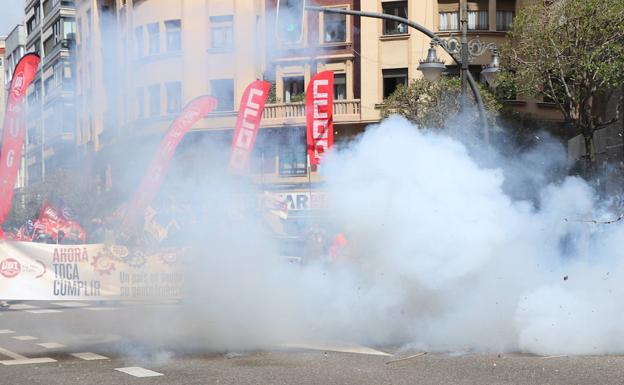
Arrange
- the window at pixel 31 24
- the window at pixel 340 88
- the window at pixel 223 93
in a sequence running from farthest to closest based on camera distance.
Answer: the window at pixel 340 88
the window at pixel 31 24
the window at pixel 223 93

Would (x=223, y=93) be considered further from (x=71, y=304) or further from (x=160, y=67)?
(x=71, y=304)

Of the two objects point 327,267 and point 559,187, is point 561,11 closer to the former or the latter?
point 559,187

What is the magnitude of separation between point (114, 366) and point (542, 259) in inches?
191

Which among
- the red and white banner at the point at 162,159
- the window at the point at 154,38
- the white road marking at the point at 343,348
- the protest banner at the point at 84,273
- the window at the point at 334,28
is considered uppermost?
the window at the point at 334,28

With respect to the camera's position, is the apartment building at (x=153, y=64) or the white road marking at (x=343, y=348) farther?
the apartment building at (x=153, y=64)

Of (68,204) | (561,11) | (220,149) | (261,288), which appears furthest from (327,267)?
(561,11)

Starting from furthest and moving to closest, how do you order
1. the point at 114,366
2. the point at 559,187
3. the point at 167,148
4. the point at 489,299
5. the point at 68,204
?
1. the point at 68,204
2. the point at 167,148
3. the point at 559,187
4. the point at 489,299
5. the point at 114,366

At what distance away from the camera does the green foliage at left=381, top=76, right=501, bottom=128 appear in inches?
962

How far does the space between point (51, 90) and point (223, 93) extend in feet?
11.6

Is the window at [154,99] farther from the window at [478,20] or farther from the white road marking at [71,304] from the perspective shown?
the window at [478,20]

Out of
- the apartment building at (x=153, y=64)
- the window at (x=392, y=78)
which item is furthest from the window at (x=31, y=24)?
the window at (x=392, y=78)

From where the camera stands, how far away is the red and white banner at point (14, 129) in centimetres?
1717

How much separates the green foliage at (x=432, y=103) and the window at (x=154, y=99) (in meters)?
10.9

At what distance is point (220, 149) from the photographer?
15172 mm
